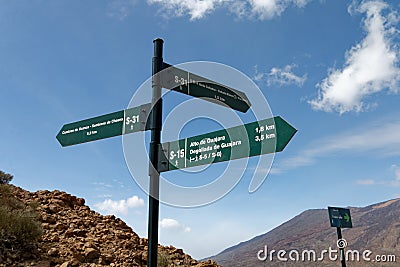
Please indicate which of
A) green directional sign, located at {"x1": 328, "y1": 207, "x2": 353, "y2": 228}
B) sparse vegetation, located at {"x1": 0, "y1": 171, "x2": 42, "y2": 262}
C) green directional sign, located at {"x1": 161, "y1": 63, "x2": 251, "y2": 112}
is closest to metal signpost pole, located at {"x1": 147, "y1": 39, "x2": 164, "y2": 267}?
green directional sign, located at {"x1": 161, "y1": 63, "x2": 251, "y2": 112}

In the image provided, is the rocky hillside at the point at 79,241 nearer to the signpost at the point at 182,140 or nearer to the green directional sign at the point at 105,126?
the green directional sign at the point at 105,126

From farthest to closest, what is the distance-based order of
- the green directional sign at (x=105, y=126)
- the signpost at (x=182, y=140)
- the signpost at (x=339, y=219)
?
the signpost at (x=339, y=219) < the green directional sign at (x=105, y=126) < the signpost at (x=182, y=140)

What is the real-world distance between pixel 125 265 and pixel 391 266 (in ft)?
82.0

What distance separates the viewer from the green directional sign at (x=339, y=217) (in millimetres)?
11570

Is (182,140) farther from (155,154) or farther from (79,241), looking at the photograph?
(79,241)

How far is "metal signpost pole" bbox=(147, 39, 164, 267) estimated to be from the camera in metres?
4.93

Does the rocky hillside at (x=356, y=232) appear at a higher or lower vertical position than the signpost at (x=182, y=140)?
higher

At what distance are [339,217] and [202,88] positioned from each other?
7.66 metres

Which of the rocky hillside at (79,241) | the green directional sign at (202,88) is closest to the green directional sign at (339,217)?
the rocky hillside at (79,241)

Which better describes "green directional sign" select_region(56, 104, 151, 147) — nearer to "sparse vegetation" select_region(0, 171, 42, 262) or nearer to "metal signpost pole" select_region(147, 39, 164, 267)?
"metal signpost pole" select_region(147, 39, 164, 267)

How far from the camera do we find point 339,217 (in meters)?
11.8

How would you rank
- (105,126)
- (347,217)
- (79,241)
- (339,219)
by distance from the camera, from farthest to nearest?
(347,217), (339,219), (79,241), (105,126)

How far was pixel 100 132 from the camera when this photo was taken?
5.79 meters

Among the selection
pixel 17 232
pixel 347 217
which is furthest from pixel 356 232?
pixel 17 232
